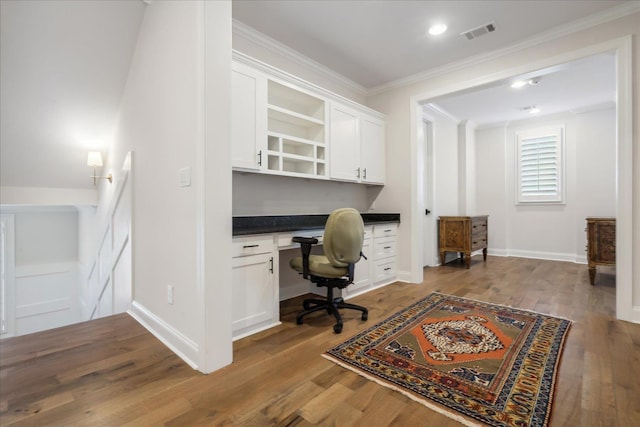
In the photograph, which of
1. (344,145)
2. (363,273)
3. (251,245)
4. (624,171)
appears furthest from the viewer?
(344,145)

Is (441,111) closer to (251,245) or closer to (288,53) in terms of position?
(288,53)

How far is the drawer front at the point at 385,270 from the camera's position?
370 cm

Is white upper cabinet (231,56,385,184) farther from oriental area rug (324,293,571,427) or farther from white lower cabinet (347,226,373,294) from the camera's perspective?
oriental area rug (324,293,571,427)

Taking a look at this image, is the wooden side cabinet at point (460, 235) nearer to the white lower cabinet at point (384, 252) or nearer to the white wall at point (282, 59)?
the white lower cabinet at point (384, 252)

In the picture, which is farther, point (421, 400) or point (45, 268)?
point (45, 268)

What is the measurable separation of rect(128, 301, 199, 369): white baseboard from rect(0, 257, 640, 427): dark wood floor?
1.9 inches

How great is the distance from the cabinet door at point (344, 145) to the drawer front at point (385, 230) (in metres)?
0.68

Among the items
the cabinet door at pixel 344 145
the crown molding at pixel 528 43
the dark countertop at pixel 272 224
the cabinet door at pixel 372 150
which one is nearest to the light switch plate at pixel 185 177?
the dark countertop at pixel 272 224

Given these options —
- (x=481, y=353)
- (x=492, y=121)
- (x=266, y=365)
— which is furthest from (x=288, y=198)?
(x=492, y=121)

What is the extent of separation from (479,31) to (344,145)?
1.77 meters

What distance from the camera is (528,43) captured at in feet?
10.1

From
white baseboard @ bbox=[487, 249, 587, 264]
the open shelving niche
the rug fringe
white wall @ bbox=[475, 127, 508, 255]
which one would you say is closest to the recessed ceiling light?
the open shelving niche

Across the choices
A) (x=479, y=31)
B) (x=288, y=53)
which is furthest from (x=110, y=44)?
(x=479, y=31)

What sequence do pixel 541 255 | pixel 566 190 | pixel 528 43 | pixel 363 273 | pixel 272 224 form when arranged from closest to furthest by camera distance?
pixel 272 224 < pixel 528 43 < pixel 363 273 < pixel 566 190 < pixel 541 255
